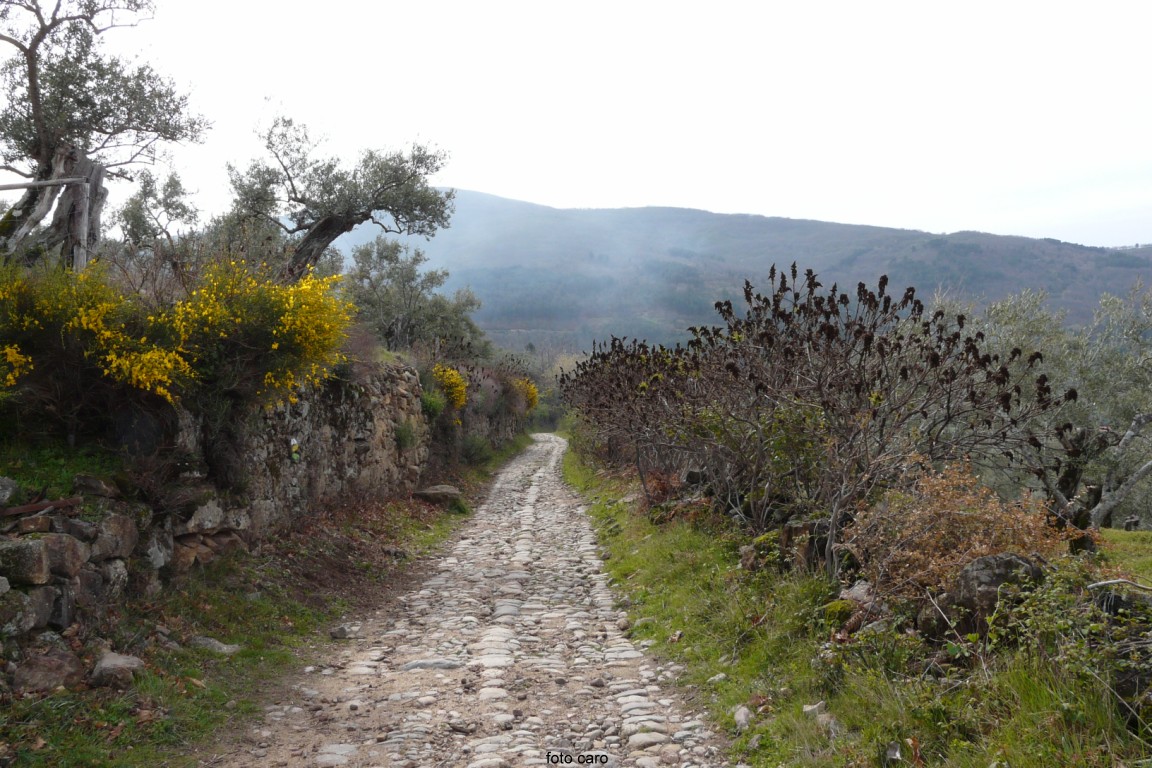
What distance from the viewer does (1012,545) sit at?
5223mm

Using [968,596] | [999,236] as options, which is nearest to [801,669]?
[968,596]

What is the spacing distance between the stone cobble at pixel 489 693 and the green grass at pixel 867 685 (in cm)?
44

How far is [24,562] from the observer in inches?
203

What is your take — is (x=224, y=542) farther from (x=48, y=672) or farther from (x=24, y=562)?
(x=48, y=672)

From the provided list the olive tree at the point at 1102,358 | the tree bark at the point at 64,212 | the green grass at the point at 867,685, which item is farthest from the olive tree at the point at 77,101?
the olive tree at the point at 1102,358

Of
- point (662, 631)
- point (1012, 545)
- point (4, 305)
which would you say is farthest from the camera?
point (662, 631)

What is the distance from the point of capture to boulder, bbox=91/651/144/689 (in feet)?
16.8

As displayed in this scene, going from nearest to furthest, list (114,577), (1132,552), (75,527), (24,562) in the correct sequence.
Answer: (24,562), (75,527), (114,577), (1132,552)

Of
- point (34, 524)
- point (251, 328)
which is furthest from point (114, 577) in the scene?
point (251, 328)

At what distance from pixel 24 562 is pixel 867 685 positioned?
20.1 feet

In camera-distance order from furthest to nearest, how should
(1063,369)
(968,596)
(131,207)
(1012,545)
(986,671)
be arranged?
(131,207) → (1063,369) → (1012,545) → (968,596) → (986,671)

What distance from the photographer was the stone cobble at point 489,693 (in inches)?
192

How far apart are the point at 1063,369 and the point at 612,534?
15721mm

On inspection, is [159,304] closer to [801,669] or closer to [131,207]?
[801,669]
